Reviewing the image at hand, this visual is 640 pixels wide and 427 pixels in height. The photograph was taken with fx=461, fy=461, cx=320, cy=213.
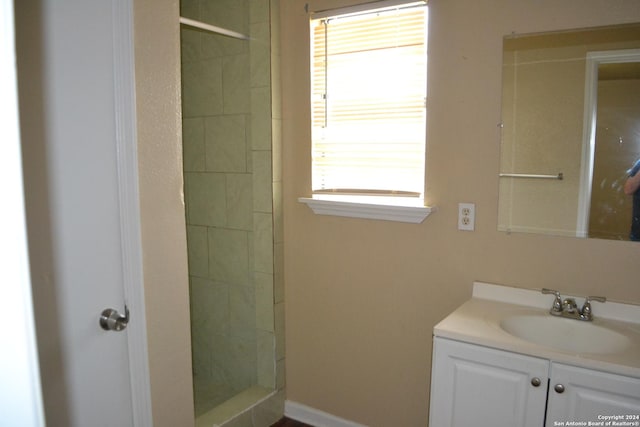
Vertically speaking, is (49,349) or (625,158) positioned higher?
(625,158)

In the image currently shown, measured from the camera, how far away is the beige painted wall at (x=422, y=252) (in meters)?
1.81

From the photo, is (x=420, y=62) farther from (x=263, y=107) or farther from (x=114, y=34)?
(x=114, y=34)

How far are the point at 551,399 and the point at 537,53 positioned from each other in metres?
1.26

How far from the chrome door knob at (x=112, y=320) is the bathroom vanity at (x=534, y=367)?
105cm

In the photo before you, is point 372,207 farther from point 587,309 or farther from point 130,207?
point 130,207

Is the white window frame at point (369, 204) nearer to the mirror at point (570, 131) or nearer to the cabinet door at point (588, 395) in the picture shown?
the mirror at point (570, 131)

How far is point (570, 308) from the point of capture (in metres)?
1.75

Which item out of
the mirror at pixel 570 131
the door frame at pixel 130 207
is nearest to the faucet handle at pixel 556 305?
the mirror at pixel 570 131

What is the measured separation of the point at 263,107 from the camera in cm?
241

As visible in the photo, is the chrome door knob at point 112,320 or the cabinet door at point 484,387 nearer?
the chrome door knob at point 112,320

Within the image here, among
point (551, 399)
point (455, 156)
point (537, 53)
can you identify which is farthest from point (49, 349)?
point (537, 53)

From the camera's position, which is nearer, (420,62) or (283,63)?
(420,62)

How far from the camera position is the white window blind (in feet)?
6.86

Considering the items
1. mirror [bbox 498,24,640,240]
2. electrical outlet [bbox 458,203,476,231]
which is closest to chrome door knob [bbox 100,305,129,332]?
electrical outlet [bbox 458,203,476,231]
